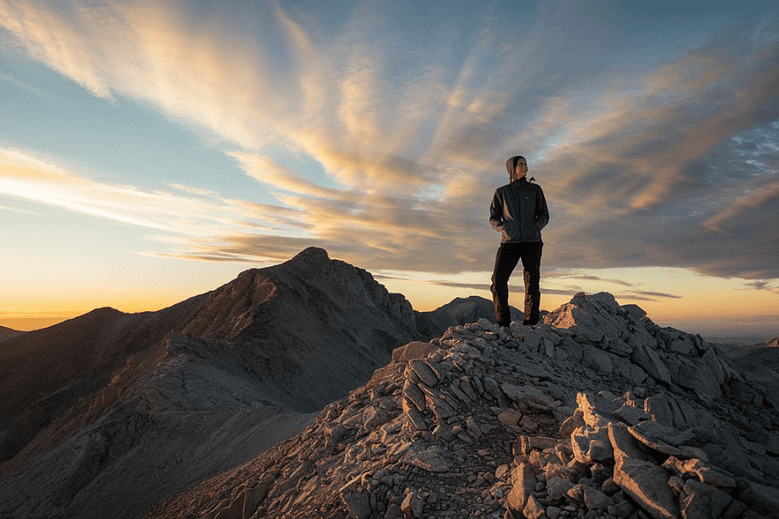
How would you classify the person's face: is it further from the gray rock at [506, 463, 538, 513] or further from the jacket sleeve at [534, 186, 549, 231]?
the gray rock at [506, 463, 538, 513]

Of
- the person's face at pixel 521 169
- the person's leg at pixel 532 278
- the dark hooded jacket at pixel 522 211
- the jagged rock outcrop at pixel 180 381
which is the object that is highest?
the person's face at pixel 521 169

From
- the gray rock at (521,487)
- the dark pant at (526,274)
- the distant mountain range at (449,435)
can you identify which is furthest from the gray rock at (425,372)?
the dark pant at (526,274)

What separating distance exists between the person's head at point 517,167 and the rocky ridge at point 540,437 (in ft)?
9.04

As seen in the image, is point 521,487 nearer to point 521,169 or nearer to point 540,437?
point 540,437

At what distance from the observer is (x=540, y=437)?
479 centimetres

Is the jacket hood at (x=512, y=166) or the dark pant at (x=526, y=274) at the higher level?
the jacket hood at (x=512, y=166)

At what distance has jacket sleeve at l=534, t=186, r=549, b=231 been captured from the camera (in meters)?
7.90

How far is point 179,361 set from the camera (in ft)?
65.8

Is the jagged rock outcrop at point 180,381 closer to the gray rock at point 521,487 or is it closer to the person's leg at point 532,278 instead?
the person's leg at point 532,278

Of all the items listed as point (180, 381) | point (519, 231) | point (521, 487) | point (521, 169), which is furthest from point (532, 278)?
point (180, 381)

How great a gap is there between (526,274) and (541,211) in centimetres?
118

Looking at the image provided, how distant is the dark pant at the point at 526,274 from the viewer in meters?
7.96

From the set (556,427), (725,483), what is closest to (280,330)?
(556,427)

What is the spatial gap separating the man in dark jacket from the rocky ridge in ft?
2.23
